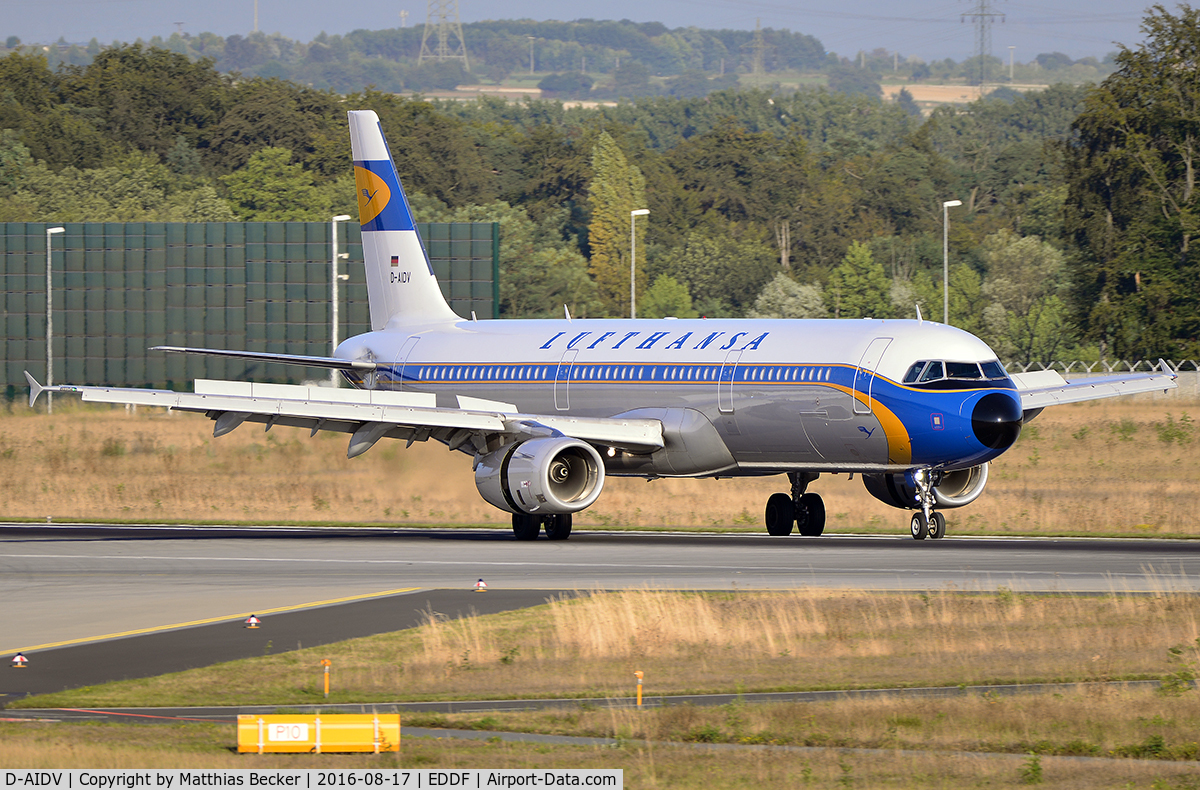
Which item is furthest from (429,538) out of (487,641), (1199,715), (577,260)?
(577,260)

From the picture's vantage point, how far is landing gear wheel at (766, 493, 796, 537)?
4253 cm

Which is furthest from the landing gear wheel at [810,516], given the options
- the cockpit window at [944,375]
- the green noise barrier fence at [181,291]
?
the green noise barrier fence at [181,291]

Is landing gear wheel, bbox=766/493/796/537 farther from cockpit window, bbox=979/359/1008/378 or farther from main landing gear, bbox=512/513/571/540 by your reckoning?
cockpit window, bbox=979/359/1008/378

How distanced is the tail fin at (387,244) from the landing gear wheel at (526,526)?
11720 millimetres

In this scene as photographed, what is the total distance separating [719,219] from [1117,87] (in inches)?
2922

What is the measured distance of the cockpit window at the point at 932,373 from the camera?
37844 mm

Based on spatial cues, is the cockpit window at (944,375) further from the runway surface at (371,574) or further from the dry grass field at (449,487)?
the dry grass field at (449,487)

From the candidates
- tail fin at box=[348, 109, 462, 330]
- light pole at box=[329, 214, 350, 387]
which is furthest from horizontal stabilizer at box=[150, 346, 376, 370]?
light pole at box=[329, 214, 350, 387]

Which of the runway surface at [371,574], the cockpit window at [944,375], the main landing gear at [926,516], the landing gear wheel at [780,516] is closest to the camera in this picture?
the runway surface at [371,574]

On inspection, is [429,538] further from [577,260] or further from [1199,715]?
[577,260]

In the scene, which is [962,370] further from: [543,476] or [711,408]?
[543,476]

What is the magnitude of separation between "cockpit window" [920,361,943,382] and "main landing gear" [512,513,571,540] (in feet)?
28.4

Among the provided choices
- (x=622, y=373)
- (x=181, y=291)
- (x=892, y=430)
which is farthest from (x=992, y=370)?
(x=181, y=291)

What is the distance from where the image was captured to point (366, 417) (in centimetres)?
4006
